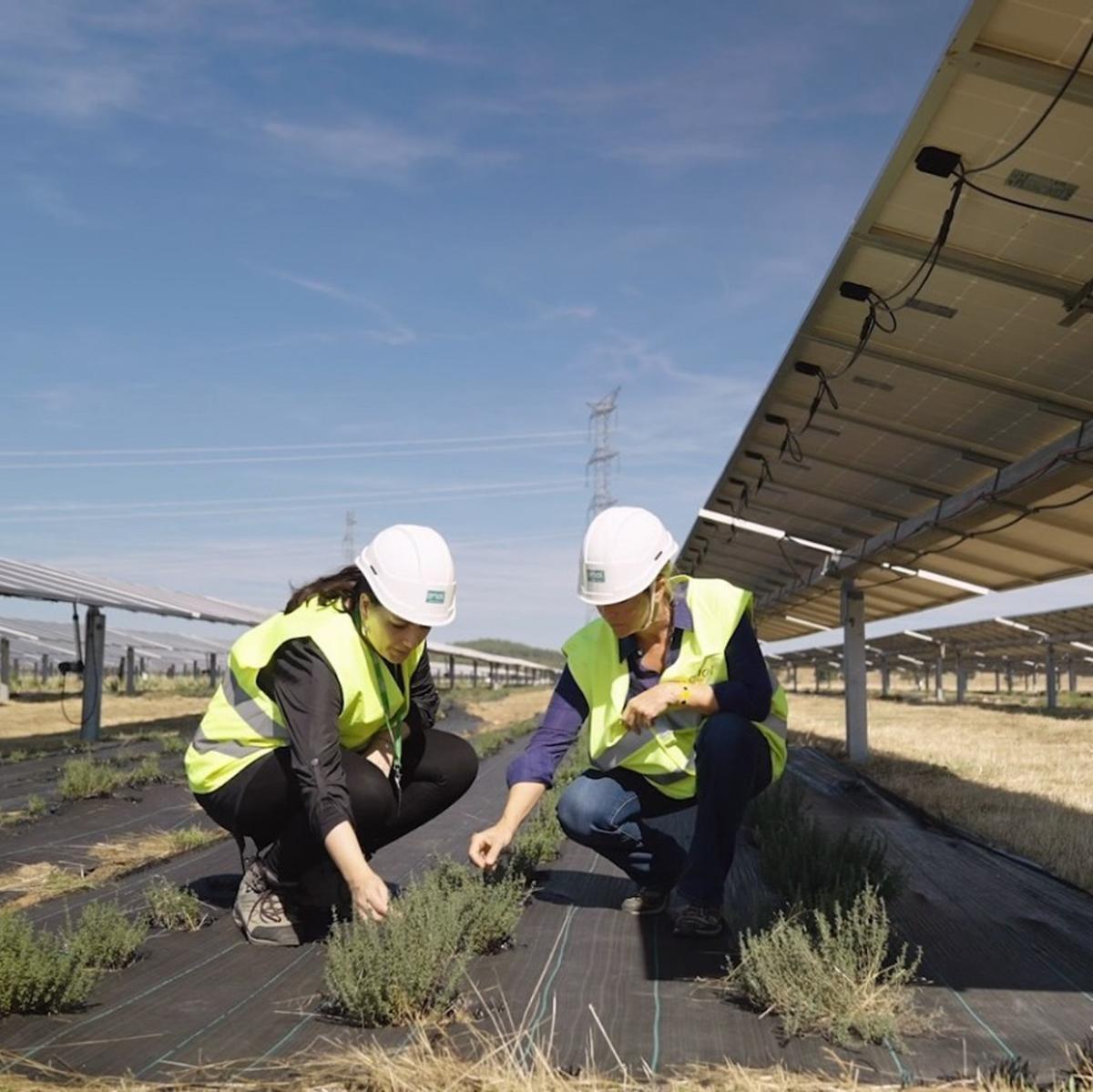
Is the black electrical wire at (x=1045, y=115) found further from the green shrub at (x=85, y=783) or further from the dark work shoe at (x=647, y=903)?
the green shrub at (x=85, y=783)

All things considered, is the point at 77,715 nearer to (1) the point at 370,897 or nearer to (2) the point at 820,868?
(2) the point at 820,868

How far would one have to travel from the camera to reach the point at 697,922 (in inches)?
180

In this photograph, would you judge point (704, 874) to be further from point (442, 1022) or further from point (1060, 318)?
point (1060, 318)

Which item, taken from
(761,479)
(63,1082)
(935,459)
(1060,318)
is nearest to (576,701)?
(63,1082)

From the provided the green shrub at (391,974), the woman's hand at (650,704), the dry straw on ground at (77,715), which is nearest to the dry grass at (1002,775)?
the woman's hand at (650,704)

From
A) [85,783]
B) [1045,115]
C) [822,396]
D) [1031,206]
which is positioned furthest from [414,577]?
[85,783]

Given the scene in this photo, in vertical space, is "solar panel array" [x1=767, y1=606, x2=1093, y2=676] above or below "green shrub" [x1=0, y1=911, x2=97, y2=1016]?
above

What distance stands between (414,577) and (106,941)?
1.58 metres

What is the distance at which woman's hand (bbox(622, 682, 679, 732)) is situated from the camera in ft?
14.7

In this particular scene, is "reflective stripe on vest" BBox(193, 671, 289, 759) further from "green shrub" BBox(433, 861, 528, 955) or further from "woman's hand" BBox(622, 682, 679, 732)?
"woman's hand" BBox(622, 682, 679, 732)

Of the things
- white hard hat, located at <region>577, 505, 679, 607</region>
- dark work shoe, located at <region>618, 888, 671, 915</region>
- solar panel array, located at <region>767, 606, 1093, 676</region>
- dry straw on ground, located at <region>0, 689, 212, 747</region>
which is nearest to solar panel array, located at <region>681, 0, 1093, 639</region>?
white hard hat, located at <region>577, 505, 679, 607</region>

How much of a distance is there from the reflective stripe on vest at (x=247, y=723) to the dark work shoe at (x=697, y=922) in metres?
Answer: 1.61

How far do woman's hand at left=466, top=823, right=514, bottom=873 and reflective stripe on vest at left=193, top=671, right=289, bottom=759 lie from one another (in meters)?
0.91

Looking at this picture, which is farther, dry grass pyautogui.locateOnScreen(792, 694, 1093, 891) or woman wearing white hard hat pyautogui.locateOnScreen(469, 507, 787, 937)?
dry grass pyautogui.locateOnScreen(792, 694, 1093, 891)
